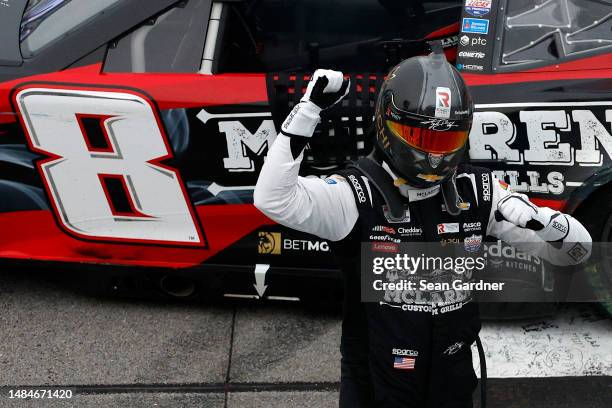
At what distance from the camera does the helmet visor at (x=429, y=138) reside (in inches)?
92.6

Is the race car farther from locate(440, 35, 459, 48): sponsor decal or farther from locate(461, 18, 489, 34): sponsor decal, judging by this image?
locate(440, 35, 459, 48): sponsor decal

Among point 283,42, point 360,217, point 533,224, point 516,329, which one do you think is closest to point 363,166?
point 360,217

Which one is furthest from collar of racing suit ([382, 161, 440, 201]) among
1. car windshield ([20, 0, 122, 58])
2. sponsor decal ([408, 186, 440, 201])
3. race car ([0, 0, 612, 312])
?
car windshield ([20, 0, 122, 58])

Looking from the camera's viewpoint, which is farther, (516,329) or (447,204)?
(516,329)

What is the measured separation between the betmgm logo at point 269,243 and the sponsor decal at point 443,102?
178cm

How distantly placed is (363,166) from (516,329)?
81.0 inches

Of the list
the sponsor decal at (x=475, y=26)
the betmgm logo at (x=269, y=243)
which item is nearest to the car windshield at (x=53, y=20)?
the betmgm logo at (x=269, y=243)

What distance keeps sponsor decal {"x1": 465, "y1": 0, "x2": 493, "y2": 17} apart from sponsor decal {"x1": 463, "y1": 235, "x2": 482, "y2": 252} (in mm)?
1735

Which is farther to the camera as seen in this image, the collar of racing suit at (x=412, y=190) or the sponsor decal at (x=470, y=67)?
the sponsor decal at (x=470, y=67)

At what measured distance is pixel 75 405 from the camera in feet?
12.1

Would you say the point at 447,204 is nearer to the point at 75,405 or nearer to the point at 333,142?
the point at 333,142

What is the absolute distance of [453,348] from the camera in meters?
2.49

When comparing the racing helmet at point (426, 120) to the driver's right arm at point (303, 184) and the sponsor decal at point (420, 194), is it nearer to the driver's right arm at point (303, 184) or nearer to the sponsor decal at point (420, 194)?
the sponsor decal at point (420, 194)

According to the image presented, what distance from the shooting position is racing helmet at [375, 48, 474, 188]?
2.34 m
